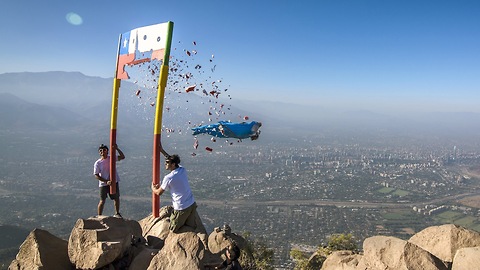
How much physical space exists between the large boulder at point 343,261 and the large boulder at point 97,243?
17.4 ft

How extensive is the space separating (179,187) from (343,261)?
4.62 m

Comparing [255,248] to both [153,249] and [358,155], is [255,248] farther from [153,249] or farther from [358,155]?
[358,155]

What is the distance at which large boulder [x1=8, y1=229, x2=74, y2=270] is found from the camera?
7.62 m

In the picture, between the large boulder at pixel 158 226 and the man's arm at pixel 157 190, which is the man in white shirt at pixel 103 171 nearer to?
the large boulder at pixel 158 226

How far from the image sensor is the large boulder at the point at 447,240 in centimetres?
784

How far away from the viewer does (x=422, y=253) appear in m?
6.96

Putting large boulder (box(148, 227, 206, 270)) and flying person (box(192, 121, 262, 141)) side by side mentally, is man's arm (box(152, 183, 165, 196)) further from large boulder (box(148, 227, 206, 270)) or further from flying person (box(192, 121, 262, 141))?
flying person (box(192, 121, 262, 141))

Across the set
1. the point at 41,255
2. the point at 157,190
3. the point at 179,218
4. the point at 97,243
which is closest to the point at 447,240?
the point at 179,218

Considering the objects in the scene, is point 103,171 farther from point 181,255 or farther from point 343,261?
point 343,261

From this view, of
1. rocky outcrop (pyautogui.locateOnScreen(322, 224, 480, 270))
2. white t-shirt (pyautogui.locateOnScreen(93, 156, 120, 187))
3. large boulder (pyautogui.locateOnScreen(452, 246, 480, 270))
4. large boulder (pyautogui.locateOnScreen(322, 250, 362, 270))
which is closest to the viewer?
large boulder (pyautogui.locateOnScreen(452, 246, 480, 270))

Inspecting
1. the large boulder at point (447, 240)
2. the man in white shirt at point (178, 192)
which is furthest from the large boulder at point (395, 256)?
the man in white shirt at point (178, 192)

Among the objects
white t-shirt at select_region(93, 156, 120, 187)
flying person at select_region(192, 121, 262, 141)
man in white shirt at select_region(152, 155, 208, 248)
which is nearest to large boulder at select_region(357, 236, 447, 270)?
man in white shirt at select_region(152, 155, 208, 248)

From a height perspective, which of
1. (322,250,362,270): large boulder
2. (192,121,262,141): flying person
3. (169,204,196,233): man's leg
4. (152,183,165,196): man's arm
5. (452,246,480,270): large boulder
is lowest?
(322,250,362,270): large boulder

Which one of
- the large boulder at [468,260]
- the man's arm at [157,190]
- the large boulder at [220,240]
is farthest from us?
the large boulder at [220,240]
